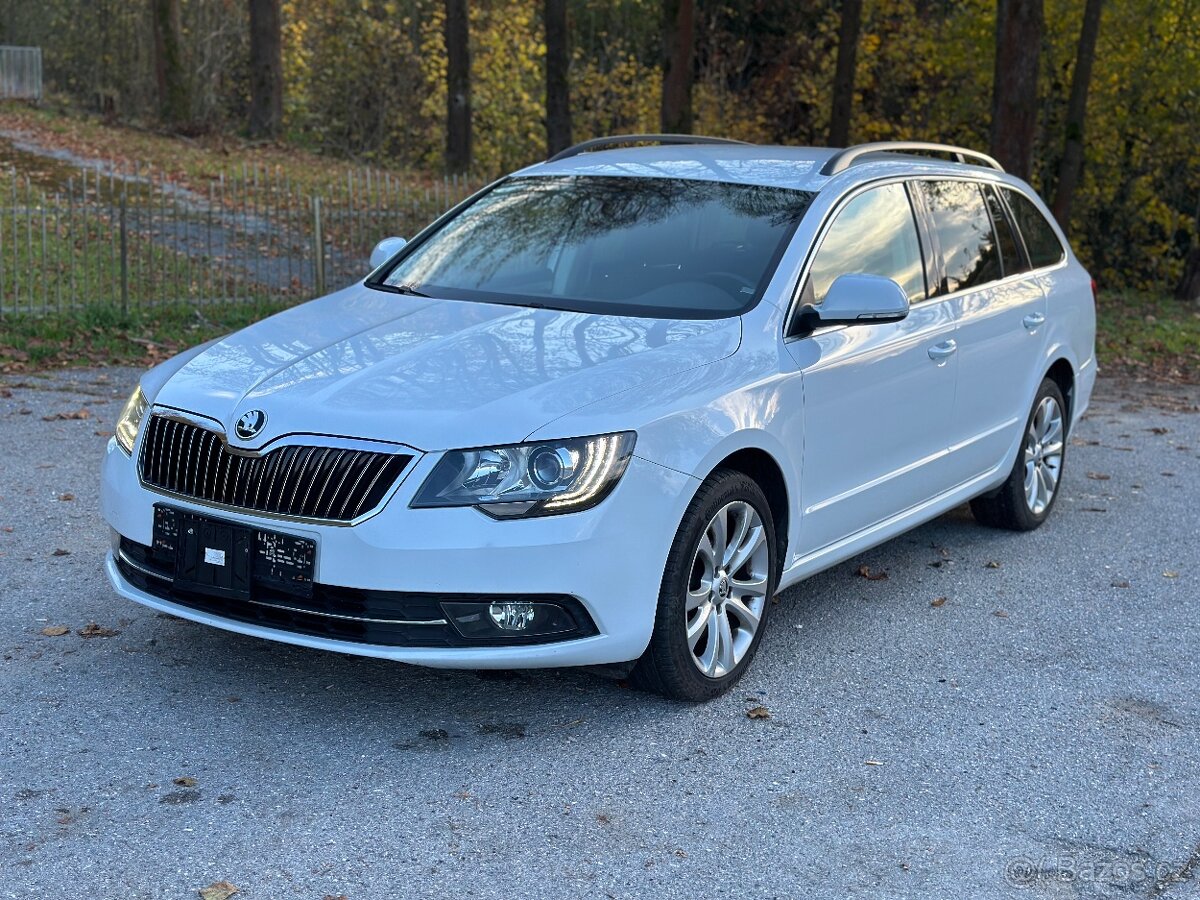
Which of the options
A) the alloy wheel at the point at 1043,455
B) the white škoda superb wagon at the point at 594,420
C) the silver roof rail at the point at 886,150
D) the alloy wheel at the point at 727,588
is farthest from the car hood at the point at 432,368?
the alloy wheel at the point at 1043,455

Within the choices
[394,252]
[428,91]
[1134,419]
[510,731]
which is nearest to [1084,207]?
[1134,419]

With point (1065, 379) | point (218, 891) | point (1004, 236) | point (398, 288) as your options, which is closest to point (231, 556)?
point (218, 891)

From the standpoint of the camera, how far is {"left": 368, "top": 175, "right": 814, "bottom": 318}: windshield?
5.30 metres

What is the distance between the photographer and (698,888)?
141 inches

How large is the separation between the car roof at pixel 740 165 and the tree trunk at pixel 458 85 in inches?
777

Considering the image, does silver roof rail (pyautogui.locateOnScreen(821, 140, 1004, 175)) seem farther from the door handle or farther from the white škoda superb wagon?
the door handle

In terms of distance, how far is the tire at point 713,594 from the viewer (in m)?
4.53

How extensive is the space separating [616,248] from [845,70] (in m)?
18.5

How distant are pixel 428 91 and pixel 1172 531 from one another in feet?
93.4

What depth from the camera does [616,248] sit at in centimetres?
561

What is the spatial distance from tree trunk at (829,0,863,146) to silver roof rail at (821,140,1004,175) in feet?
52.7

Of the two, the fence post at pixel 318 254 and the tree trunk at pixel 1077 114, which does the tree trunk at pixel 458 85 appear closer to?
the tree trunk at pixel 1077 114

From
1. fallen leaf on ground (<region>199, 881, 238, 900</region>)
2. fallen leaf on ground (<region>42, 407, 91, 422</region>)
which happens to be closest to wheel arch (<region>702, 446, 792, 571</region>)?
fallen leaf on ground (<region>199, 881, 238, 900</region>)

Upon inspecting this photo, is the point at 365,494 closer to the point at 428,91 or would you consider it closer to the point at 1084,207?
the point at 1084,207
